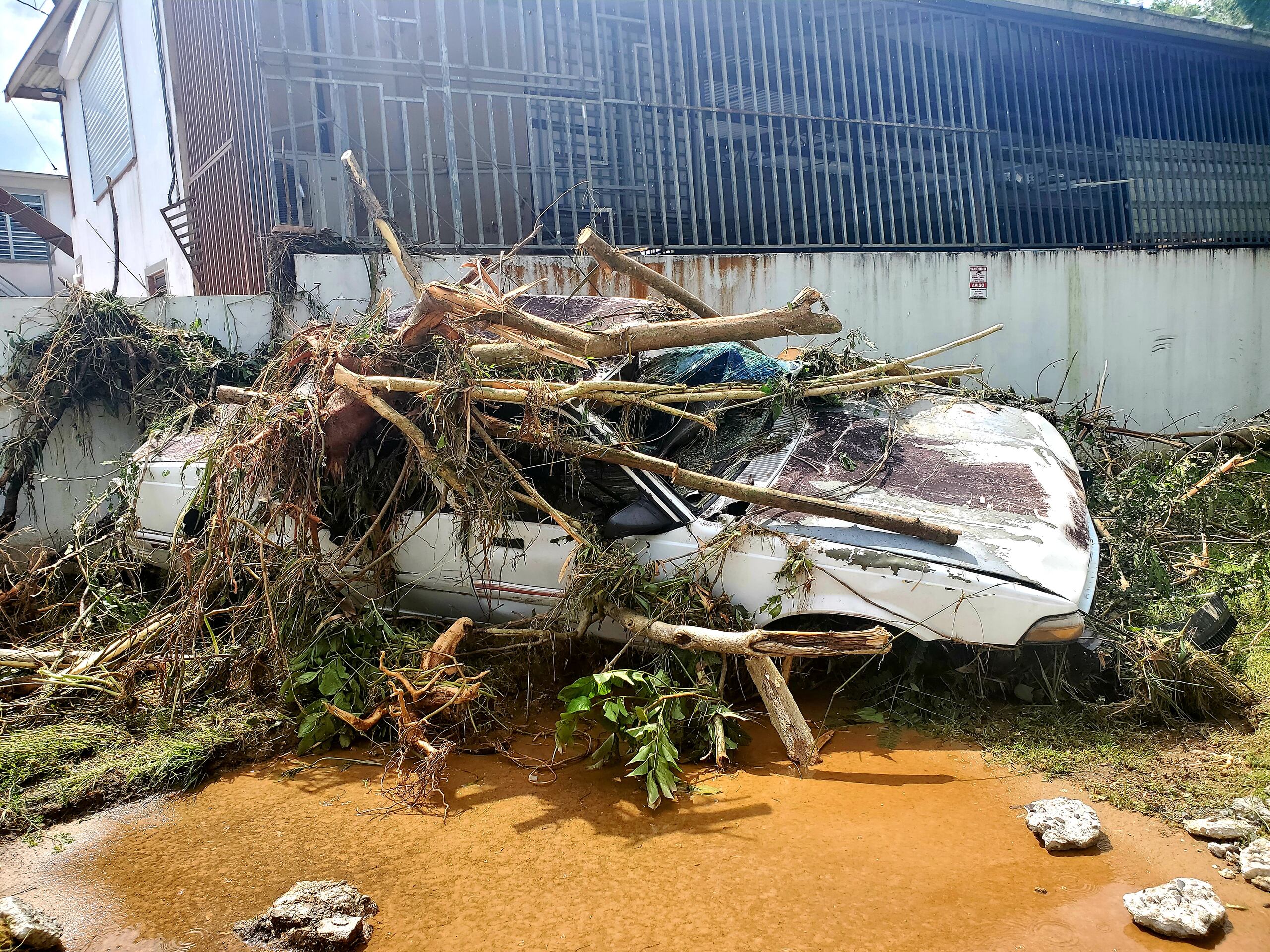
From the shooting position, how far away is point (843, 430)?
202 inches

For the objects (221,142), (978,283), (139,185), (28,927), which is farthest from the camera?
(139,185)

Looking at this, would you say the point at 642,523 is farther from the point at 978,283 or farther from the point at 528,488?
the point at 978,283

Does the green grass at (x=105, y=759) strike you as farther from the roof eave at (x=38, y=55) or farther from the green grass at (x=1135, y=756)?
the roof eave at (x=38, y=55)

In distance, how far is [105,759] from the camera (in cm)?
397

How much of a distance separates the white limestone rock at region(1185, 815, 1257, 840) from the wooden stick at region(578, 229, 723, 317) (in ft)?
12.9

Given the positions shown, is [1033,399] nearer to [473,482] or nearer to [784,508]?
[784,508]

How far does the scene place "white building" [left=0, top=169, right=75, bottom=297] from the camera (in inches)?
800

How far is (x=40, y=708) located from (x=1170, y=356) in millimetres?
12522

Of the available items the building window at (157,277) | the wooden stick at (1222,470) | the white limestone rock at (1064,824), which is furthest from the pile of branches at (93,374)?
the wooden stick at (1222,470)

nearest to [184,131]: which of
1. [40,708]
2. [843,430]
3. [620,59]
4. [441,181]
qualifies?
[441,181]

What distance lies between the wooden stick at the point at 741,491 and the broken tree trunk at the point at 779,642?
563 millimetres

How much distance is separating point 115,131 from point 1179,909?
16.7 metres

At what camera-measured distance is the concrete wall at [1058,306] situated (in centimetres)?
961

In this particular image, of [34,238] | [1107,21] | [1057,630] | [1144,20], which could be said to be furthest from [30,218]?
[1144,20]
